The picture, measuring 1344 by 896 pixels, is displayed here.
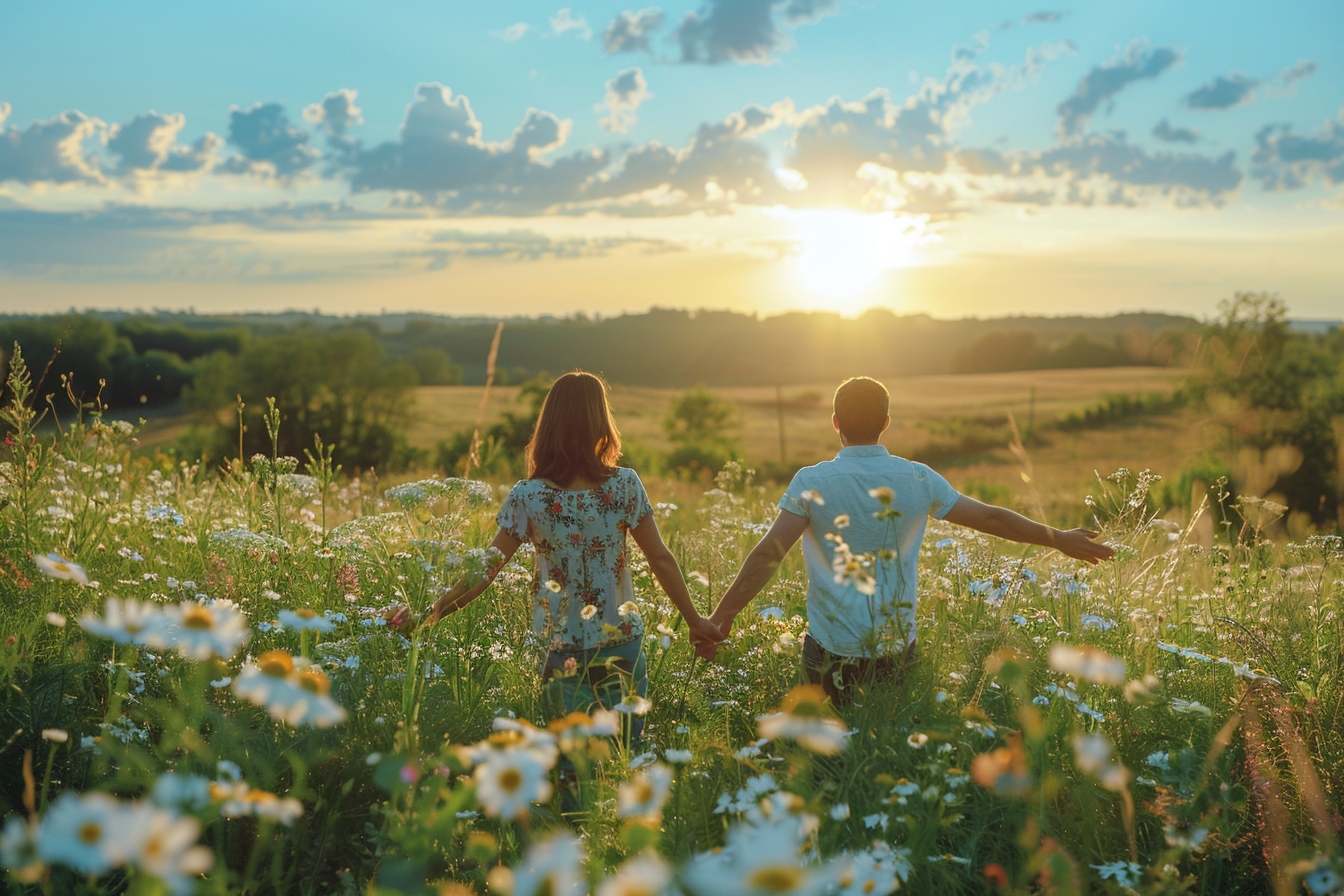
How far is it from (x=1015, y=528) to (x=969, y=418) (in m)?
55.8

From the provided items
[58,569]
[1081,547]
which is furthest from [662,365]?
[58,569]

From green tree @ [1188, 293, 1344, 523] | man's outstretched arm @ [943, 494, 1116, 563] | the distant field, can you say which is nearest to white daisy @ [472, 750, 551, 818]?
man's outstretched arm @ [943, 494, 1116, 563]

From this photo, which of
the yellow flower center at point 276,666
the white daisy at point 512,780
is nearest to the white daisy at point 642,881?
the white daisy at point 512,780

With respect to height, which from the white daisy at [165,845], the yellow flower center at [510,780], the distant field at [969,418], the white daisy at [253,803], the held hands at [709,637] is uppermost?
the white daisy at [165,845]

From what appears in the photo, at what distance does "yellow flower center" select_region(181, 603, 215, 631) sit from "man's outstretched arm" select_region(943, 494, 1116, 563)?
3.01 m

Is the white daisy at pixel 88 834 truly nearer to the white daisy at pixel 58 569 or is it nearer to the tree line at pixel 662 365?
the white daisy at pixel 58 569

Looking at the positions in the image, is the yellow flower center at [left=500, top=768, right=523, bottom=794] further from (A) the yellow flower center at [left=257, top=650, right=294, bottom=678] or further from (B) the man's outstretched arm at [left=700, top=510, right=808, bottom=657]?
(B) the man's outstretched arm at [left=700, top=510, right=808, bottom=657]

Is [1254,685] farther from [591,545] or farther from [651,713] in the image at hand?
[591,545]

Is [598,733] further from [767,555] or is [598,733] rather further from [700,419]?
[700,419]

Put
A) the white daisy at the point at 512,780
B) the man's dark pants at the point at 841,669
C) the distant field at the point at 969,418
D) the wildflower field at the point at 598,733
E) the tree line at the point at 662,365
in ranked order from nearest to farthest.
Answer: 1. the white daisy at the point at 512,780
2. the wildflower field at the point at 598,733
3. the man's dark pants at the point at 841,669
4. the tree line at the point at 662,365
5. the distant field at the point at 969,418

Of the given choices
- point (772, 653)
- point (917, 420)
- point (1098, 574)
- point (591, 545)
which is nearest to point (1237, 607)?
point (1098, 574)

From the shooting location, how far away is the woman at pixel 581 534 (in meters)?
3.62

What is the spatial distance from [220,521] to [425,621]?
316 cm

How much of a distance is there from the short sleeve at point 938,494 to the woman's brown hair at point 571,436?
4.49ft
